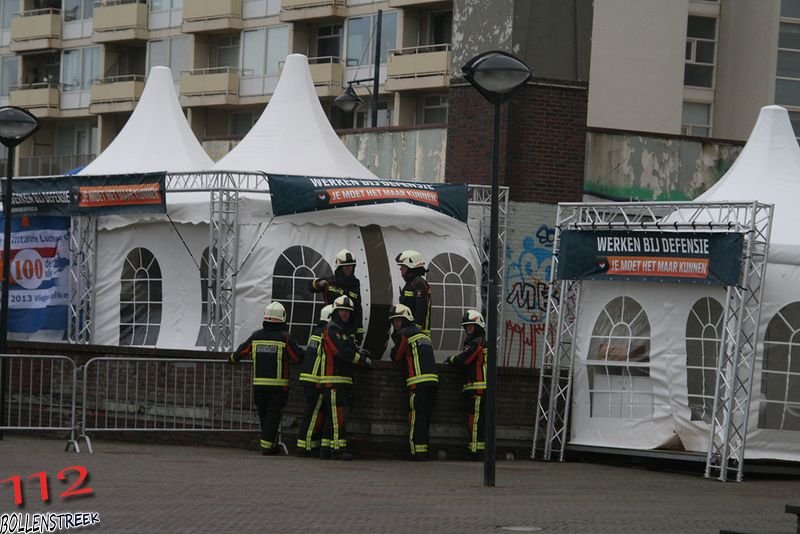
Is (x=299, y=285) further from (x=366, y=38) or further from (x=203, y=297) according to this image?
(x=366, y=38)

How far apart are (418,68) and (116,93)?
14.7 meters

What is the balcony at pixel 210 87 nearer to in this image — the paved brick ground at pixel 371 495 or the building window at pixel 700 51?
the building window at pixel 700 51

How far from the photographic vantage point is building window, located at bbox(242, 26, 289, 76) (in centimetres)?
5988

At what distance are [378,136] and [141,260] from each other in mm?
6873

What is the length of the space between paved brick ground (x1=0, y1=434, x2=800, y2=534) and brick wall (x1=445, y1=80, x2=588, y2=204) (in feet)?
20.0

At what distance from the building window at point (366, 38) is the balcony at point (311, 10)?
23.7 inches

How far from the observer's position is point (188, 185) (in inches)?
949

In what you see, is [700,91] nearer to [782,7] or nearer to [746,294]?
[782,7]

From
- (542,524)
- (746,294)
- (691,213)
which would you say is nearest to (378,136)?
(691,213)

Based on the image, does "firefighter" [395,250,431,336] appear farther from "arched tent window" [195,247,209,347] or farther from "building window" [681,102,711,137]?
"building window" [681,102,711,137]

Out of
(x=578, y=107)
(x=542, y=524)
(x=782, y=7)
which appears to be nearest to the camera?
(x=542, y=524)

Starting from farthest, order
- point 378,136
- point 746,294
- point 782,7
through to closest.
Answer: point 782,7, point 378,136, point 746,294

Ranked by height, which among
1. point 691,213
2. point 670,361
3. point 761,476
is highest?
point 691,213

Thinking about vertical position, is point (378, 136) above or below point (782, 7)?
below
